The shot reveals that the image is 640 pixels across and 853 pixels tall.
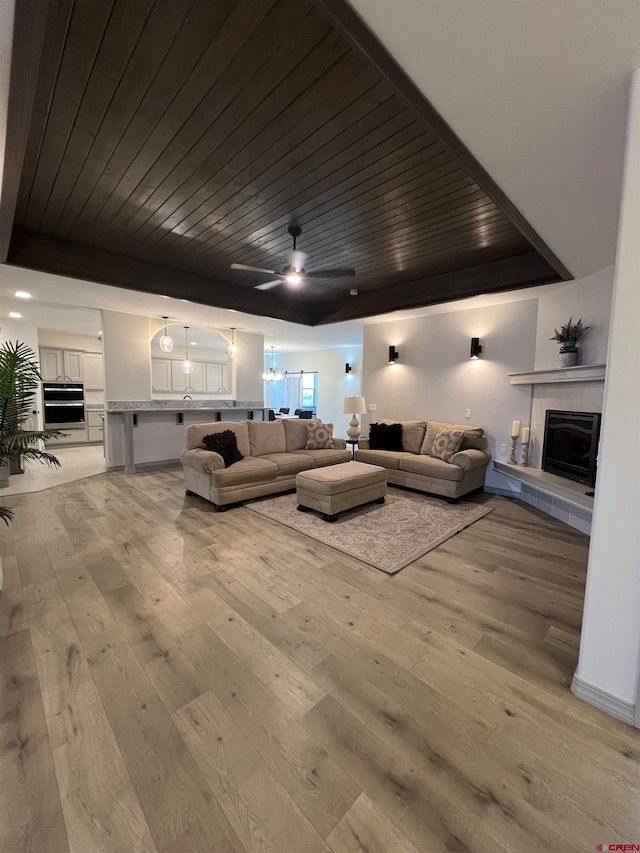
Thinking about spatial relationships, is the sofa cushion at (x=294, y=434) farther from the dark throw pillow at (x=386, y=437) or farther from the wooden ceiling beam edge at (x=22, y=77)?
the wooden ceiling beam edge at (x=22, y=77)

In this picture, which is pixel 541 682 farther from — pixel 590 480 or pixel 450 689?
pixel 590 480

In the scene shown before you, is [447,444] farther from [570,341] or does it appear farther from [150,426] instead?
[150,426]

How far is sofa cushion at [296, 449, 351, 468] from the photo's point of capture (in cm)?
498

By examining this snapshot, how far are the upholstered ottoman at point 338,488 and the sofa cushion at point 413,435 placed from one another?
1.27m

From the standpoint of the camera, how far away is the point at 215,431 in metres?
4.62

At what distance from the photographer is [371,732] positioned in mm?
1412

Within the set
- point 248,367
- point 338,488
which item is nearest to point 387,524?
point 338,488

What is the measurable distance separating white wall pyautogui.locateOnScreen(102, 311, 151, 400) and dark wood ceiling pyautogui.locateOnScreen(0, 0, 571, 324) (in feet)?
6.16

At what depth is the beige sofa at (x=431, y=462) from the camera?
4.34 metres

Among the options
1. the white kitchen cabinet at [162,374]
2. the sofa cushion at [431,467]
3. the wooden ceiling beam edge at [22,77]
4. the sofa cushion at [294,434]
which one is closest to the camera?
the wooden ceiling beam edge at [22,77]

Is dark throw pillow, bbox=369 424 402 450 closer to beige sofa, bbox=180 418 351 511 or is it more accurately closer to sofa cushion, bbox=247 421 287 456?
beige sofa, bbox=180 418 351 511

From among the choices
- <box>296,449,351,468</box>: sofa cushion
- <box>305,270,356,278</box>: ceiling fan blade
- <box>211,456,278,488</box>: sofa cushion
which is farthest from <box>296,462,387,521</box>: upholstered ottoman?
<box>305,270,356,278</box>: ceiling fan blade

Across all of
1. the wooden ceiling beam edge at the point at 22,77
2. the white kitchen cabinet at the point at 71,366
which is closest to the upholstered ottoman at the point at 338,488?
the wooden ceiling beam edge at the point at 22,77

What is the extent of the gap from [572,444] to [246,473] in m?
3.62
